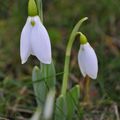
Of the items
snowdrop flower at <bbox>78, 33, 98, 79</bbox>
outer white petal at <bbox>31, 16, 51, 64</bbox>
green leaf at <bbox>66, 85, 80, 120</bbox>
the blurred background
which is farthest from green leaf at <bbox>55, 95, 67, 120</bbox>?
the blurred background

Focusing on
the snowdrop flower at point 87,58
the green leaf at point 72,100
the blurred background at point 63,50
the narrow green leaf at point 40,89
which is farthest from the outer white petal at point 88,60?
the blurred background at point 63,50

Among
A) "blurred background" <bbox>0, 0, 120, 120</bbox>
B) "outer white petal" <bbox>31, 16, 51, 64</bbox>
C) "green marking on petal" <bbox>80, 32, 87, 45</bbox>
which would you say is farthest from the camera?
"blurred background" <bbox>0, 0, 120, 120</bbox>

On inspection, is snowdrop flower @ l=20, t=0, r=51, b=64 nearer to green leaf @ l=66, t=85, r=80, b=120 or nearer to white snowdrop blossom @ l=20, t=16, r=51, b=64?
white snowdrop blossom @ l=20, t=16, r=51, b=64

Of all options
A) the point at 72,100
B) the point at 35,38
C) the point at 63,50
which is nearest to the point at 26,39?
the point at 35,38

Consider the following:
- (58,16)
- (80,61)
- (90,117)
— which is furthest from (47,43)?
(58,16)

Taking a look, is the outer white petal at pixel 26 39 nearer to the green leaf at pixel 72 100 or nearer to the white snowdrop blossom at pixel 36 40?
the white snowdrop blossom at pixel 36 40

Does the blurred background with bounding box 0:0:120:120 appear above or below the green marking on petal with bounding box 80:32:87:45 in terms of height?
below

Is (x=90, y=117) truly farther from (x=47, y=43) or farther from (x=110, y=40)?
(x=110, y=40)
